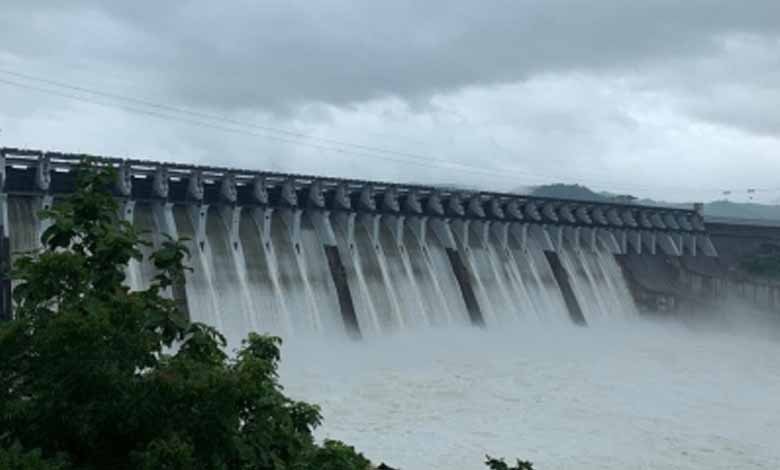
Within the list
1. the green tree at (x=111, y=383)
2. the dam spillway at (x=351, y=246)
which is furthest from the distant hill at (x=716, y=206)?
the green tree at (x=111, y=383)

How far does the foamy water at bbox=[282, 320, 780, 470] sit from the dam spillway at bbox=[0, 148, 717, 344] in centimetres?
177

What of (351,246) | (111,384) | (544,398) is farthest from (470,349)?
(111,384)

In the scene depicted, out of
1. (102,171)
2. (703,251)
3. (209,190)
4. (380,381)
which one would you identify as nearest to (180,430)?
(102,171)

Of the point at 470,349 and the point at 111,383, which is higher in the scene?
the point at 470,349

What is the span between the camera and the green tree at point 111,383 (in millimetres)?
5840

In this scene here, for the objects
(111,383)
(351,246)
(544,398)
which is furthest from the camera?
(351,246)

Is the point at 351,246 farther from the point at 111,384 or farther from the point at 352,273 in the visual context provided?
the point at 111,384

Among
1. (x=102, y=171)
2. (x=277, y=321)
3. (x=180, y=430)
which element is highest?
(x=277, y=321)

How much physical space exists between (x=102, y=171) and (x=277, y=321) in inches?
947

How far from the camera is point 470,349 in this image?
34.0 m

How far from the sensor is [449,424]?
76.1 ft

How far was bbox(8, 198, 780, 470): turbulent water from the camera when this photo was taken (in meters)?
22.1

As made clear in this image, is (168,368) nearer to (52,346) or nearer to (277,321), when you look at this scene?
(52,346)

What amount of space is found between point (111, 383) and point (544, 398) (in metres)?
22.2
